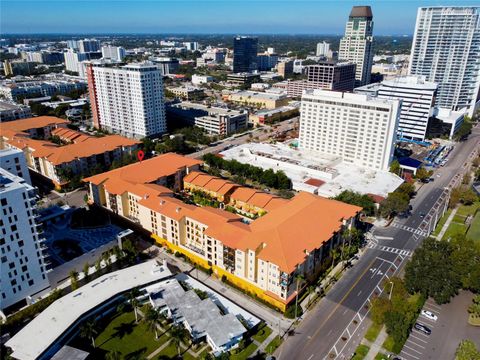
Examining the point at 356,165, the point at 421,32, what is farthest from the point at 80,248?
the point at 421,32

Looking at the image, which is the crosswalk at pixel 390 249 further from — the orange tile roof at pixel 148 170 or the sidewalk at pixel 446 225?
the orange tile roof at pixel 148 170

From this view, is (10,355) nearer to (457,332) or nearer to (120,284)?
(120,284)

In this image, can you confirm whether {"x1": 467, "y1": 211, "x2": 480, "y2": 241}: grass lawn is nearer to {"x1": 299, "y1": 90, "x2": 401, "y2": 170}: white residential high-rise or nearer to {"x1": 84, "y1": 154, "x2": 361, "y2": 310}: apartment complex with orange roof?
{"x1": 84, "y1": 154, "x2": 361, "y2": 310}: apartment complex with orange roof

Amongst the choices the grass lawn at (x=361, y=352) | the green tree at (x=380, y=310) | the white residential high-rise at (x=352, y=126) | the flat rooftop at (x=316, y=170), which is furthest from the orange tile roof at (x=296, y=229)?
the white residential high-rise at (x=352, y=126)

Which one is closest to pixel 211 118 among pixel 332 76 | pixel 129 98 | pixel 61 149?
pixel 129 98

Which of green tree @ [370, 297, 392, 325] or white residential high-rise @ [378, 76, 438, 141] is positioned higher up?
white residential high-rise @ [378, 76, 438, 141]

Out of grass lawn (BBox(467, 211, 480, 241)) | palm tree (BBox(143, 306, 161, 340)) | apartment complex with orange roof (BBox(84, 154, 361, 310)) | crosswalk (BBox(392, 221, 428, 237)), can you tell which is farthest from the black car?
palm tree (BBox(143, 306, 161, 340))

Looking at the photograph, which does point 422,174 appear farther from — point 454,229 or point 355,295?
point 355,295
